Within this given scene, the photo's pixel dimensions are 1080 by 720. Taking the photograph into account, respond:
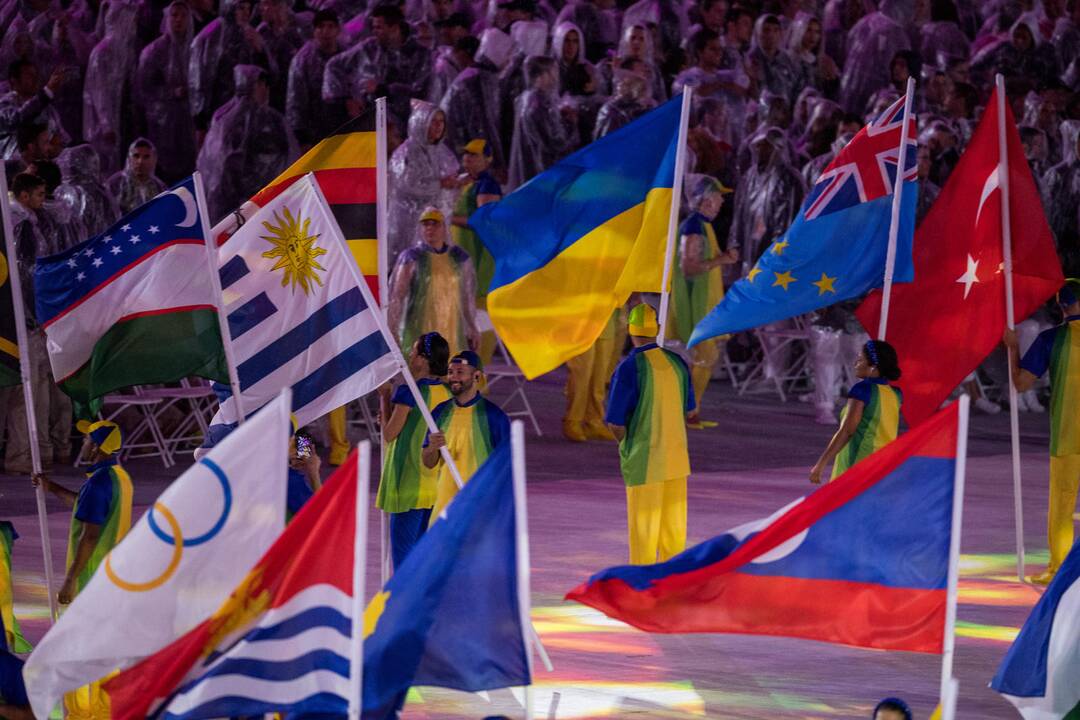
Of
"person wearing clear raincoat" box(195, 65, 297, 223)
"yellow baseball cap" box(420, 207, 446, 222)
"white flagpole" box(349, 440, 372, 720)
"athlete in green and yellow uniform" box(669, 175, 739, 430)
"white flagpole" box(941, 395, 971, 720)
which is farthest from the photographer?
"person wearing clear raincoat" box(195, 65, 297, 223)

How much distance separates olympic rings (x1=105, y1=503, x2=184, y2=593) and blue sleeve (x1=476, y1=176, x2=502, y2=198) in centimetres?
1115

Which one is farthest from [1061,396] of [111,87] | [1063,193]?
[111,87]

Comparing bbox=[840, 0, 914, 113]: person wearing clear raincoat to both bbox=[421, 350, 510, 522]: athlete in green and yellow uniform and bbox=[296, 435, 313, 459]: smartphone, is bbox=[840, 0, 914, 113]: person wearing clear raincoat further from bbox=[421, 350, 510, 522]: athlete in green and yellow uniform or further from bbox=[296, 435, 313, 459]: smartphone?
bbox=[296, 435, 313, 459]: smartphone

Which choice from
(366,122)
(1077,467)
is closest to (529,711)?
(366,122)

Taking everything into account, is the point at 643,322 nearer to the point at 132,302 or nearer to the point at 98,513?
the point at 132,302

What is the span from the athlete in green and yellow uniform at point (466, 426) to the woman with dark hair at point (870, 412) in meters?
2.01

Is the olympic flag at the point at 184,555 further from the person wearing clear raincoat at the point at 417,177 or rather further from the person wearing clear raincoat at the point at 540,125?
the person wearing clear raincoat at the point at 540,125

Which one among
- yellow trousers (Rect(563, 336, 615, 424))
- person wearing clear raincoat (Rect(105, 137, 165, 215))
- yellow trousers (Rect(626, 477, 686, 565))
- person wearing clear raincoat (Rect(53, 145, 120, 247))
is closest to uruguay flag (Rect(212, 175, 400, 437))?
yellow trousers (Rect(626, 477, 686, 565))

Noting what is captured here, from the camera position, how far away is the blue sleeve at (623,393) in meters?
12.0

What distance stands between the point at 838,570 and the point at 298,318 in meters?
3.65

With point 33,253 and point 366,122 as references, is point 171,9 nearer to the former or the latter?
point 33,253

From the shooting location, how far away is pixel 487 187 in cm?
1798

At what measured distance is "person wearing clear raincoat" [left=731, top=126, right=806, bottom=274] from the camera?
20.1m

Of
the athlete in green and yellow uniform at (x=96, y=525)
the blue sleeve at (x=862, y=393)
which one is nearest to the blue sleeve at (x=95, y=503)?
the athlete in green and yellow uniform at (x=96, y=525)
